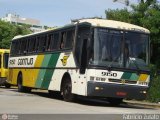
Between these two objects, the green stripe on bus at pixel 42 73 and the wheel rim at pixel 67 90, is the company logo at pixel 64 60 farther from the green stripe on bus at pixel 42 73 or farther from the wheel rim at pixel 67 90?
the green stripe on bus at pixel 42 73

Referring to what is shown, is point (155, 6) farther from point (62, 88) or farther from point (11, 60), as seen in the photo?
point (62, 88)

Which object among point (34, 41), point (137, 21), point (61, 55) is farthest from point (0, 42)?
point (61, 55)

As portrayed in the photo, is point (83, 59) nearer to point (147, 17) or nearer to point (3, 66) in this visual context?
point (147, 17)

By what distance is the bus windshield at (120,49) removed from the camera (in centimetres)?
1981

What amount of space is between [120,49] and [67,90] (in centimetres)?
307

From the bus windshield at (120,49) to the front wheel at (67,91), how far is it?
7.08ft

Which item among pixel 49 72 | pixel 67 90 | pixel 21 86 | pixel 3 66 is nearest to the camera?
pixel 67 90

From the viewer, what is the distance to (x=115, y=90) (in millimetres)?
19984

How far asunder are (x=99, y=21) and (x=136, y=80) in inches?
108

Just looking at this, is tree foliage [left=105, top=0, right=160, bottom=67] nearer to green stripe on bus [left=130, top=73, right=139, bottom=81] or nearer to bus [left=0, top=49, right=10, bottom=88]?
bus [left=0, top=49, right=10, bottom=88]

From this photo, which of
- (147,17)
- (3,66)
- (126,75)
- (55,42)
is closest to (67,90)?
(126,75)

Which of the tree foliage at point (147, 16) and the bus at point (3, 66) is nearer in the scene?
the tree foliage at point (147, 16)

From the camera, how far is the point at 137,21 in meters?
35.0

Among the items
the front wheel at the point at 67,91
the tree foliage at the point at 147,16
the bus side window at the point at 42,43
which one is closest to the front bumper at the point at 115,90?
the front wheel at the point at 67,91
